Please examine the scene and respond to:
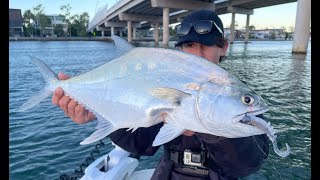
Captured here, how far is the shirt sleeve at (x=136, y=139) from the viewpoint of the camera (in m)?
2.66

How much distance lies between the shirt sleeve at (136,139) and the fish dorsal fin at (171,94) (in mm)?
898

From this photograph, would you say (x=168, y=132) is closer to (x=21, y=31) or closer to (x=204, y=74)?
(x=204, y=74)

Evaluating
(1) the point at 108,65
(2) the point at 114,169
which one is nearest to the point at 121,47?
(1) the point at 108,65

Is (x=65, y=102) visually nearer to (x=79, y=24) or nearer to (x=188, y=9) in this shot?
(x=188, y=9)

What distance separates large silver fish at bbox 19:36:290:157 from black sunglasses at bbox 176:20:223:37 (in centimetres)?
73

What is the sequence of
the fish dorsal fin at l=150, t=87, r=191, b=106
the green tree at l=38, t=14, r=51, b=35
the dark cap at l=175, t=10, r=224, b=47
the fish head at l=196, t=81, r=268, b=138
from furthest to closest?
the green tree at l=38, t=14, r=51, b=35, the dark cap at l=175, t=10, r=224, b=47, the fish dorsal fin at l=150, t=87, r=191, b=106, the fish head at l=196, t=81, r=268, b=138

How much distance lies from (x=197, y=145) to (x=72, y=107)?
1.21m

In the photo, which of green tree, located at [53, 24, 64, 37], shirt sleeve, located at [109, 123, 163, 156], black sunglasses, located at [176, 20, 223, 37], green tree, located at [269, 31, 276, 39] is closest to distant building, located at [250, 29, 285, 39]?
green tree, located at [269, 31, 276, 39]

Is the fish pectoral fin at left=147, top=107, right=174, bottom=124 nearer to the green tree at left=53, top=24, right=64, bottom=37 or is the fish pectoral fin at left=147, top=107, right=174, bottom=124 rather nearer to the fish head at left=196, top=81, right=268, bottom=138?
the fish head at left=196, top=81, right=268, bottom=138

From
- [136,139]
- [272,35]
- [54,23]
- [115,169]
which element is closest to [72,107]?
[136,139]

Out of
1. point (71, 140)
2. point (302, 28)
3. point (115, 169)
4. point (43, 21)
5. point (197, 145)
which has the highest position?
point (43, 21)

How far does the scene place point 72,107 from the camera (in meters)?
2.44

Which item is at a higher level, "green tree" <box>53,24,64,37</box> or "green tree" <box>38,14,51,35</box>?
"green tree" <box>38,14,51,35</box>

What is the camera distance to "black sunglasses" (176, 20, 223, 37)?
8.55 ft
